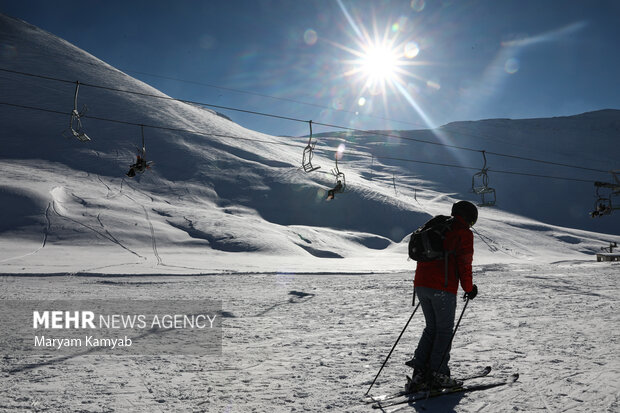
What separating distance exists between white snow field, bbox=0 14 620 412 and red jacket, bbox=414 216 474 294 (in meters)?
1.26

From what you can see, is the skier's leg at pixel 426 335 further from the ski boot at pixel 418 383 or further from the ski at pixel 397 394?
the ski at pixel 397 394

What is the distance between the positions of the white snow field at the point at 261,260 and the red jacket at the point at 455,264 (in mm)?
1260

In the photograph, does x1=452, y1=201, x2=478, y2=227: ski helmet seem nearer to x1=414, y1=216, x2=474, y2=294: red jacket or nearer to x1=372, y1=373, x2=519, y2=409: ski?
x1=414, y1=216, x2=474, y2=294: red jacket

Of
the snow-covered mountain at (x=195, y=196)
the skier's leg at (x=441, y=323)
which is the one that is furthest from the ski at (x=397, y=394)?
the snow-covered mountain at (x=195, y=196)

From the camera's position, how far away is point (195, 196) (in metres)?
48.3

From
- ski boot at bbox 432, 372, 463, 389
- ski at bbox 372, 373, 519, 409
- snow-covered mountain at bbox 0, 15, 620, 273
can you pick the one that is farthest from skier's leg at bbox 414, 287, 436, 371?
snow-covered mountain at bbox 0, 15, 620, 273

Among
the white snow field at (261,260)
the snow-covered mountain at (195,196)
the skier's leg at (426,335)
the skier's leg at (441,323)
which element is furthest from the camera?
the snow-covered mountain at (195,196)

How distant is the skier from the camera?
13.6 ft

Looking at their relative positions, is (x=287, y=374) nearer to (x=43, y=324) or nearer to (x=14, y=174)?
(x=43, y=324)

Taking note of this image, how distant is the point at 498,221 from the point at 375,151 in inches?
2127

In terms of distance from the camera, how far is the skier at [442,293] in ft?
13.6

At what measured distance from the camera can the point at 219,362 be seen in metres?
5.44

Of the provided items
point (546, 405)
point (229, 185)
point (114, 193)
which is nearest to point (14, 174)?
point (114, 193)

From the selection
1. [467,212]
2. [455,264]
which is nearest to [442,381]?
[455,264]
